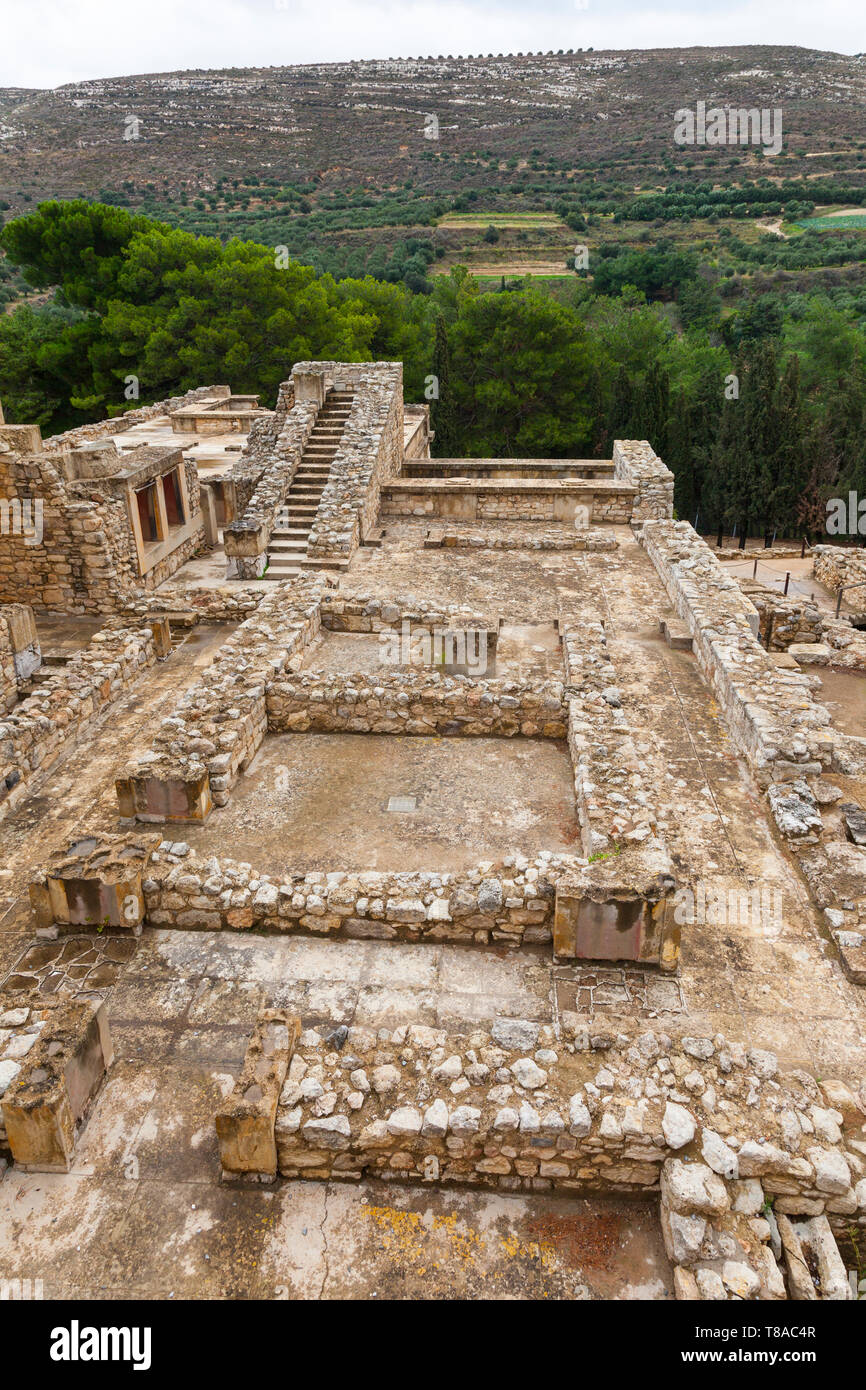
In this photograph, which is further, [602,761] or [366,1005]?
[602,761]

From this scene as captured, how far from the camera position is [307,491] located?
1485 centimetres

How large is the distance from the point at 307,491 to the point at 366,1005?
36.9ft

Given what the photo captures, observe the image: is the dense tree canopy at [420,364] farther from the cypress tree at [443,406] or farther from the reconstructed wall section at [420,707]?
the reconstructed wall section at [420,707]

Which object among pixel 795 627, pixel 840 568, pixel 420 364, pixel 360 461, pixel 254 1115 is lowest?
pixel 840 568

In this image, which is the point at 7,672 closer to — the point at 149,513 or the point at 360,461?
the point at 149,513

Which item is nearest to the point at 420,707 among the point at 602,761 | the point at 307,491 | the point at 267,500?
the point at 602,761

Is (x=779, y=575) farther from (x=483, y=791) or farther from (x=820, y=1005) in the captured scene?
(x=820, y=1005)

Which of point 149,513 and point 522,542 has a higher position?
point 149,513

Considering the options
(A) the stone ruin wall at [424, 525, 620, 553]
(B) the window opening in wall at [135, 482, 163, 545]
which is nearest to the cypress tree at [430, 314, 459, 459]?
(A) the stone ruin wall at [424, 525, 620, 553]

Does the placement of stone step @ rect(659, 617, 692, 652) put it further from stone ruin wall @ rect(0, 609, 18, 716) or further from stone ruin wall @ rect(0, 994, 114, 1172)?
stone ruin wall @ rect(0, 609, 18, 716)

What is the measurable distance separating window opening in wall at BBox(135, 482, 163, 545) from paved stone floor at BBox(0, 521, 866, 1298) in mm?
5502

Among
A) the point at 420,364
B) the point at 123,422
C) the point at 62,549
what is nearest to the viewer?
the point at 62,549

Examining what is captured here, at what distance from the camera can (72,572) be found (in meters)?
12.3

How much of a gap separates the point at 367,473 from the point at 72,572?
517cm
